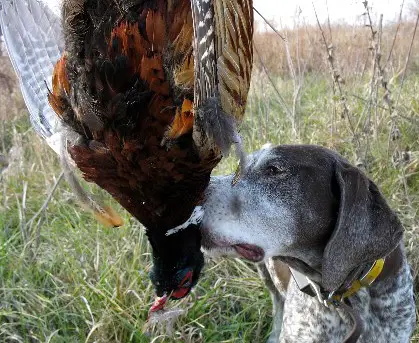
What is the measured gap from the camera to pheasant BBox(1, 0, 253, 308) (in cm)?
160

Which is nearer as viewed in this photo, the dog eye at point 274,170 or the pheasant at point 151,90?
the pheasant at point 151,90

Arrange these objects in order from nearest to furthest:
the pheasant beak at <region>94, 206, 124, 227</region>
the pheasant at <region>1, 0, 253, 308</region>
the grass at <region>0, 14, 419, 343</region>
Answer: the pheasant at <region>1, 0, 253, 308</region> < the pheasant beak at <region>94, 206, 124, 227</region> < the grass at <region>0, 14, 419, 343</region>

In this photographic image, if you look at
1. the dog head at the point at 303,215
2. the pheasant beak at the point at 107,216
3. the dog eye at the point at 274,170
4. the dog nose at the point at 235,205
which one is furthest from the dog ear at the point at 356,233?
the pheasant beak at the point at 107,216

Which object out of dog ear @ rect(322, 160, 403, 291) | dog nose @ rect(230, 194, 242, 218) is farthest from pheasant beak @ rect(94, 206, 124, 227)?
dog ear @ rect(322, 160, 403, 291)

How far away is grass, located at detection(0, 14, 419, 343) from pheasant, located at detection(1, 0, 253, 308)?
117 centimetres

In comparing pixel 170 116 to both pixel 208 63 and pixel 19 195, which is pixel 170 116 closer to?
pixel 208 63

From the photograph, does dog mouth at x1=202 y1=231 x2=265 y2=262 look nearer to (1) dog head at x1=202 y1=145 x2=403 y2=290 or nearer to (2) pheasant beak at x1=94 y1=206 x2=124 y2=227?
(1) dog head at x1=202 y1=145 x2=403 y2=290

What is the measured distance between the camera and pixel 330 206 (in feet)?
7.11

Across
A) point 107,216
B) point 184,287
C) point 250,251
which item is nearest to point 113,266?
point 107,216

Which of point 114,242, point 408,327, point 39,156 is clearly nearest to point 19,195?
point 39,156

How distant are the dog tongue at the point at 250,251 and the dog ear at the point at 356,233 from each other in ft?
0.86

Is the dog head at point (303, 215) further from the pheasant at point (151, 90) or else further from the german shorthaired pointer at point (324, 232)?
the pheasant at point (151, 90)

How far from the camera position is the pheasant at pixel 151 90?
160 cm

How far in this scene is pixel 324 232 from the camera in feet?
7.14
